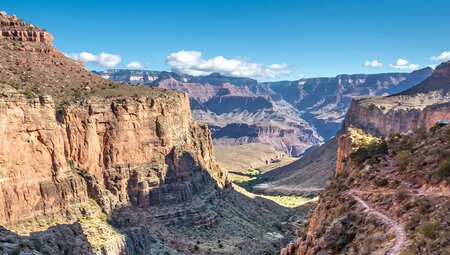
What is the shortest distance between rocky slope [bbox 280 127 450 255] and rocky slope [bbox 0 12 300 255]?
26.5 metres

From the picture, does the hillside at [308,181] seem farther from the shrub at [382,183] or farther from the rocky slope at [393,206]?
the shrub at [382,183]

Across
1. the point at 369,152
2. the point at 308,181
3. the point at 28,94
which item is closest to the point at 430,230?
the point at 369,152

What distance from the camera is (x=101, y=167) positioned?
3081 inches

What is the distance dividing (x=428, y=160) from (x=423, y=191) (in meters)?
4.12

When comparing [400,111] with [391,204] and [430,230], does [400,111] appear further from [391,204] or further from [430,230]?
[430,230]

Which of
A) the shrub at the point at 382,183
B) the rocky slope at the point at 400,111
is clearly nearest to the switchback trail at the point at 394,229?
the shrub at the point at 382,183

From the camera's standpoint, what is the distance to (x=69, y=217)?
221 ft

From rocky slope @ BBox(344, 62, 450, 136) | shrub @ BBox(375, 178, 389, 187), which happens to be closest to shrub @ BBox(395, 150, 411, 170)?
shrub @ BBox(375, 178, 389, 187)

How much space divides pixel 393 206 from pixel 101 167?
58919 millimetres

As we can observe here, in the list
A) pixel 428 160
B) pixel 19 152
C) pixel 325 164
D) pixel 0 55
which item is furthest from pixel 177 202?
pixel 325 164

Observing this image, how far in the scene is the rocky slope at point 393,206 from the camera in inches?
910

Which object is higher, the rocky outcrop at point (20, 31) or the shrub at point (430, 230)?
the rocky outcrop at point (20, 31)

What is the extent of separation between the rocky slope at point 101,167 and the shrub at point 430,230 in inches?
1306

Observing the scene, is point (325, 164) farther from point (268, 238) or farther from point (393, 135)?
point (393, 135)
